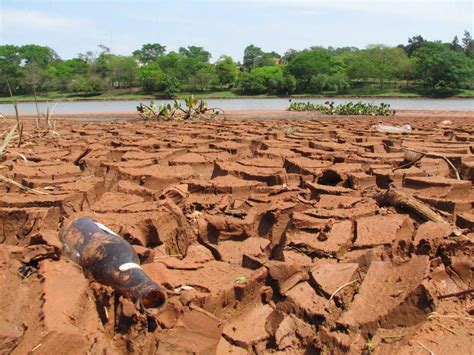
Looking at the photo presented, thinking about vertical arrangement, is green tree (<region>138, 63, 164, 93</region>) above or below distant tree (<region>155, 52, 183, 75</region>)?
below

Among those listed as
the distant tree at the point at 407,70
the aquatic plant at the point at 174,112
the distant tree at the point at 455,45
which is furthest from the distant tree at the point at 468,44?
the aquatic plant at the point at 174,112

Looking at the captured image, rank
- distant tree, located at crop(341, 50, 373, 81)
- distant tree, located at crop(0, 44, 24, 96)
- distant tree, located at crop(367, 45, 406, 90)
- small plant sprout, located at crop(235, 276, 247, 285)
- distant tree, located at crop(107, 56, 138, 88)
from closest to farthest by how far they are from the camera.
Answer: small plant sprout, located at crop(235, 276, 247, 285) < distant tree, located at crop(0, 44, 24, 96) < distant tree, located at crop(367, 45, 406, 90) < distant tree, located at crop(341, 50, 373, 81) < distant tree, located at crop(107, 56, 138, 88)

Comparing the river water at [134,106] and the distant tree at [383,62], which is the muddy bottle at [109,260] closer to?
the river water at [134,106]

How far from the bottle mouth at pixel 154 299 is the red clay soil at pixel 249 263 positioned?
34 millimetres

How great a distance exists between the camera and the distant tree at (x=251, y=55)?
7800 cm

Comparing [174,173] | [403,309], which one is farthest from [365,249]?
[174,173]

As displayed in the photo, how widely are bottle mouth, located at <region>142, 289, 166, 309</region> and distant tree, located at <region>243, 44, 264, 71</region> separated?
3010 inches

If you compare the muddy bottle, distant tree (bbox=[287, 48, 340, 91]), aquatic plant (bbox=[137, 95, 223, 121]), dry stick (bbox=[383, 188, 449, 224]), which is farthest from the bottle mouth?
distant tree (bbox=[287, 48, 340, 91])

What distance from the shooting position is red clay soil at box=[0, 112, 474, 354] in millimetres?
1953

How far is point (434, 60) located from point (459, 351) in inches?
1797

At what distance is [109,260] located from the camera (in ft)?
7.13

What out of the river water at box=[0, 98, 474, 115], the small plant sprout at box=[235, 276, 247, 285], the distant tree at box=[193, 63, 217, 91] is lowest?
the river water at box=[0, 98, 474, 115]

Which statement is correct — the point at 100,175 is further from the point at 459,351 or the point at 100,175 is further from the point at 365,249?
the point at 459,351

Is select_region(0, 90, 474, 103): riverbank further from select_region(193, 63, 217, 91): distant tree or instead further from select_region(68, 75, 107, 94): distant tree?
select_region(193, 63, 217, 91): distant tree
